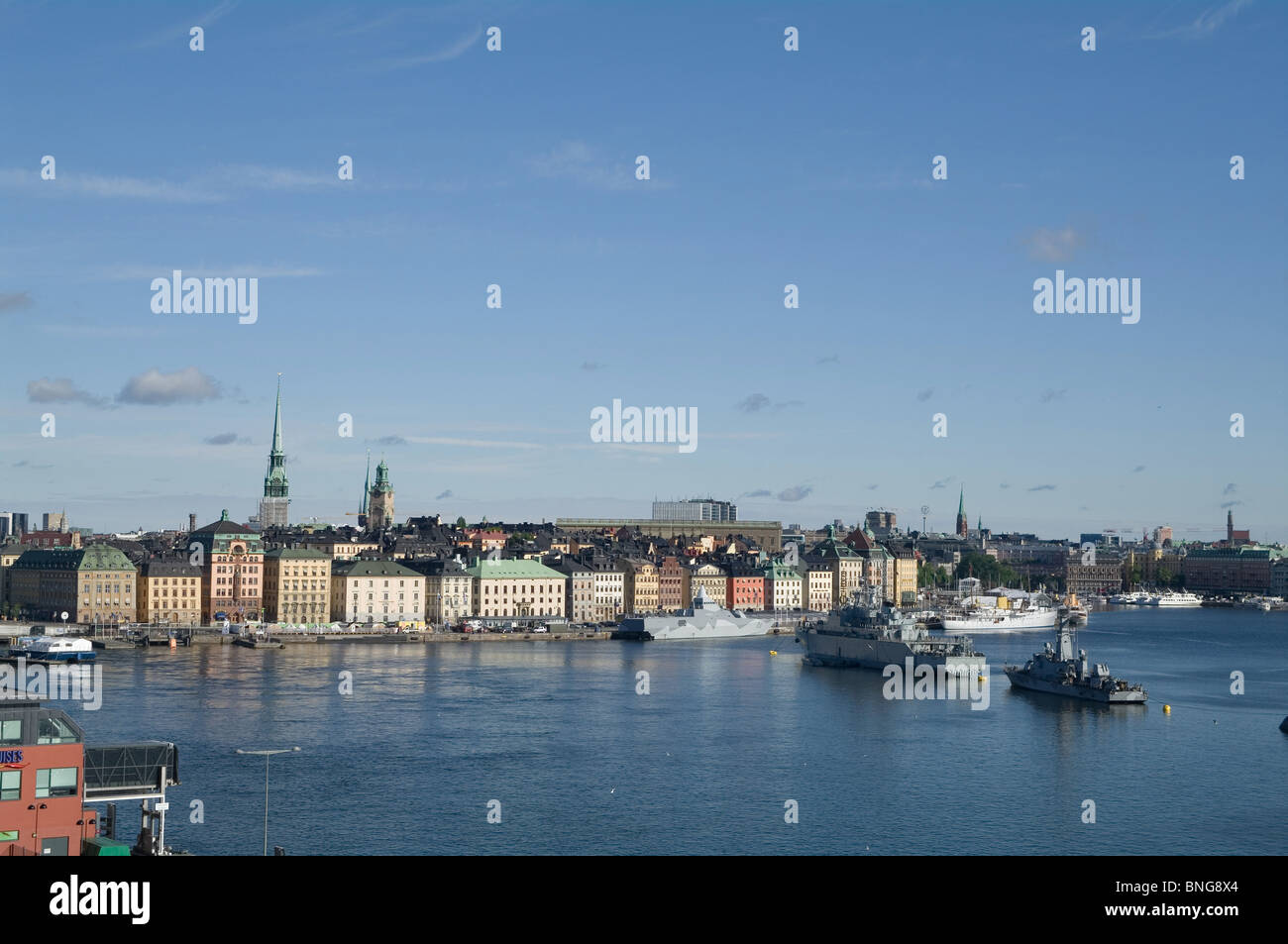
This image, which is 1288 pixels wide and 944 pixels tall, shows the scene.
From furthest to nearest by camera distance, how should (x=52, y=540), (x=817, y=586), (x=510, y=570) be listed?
(x=52, y=540) → (x=817, y=586) → (x=510, y=570)

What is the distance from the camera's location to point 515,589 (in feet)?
204

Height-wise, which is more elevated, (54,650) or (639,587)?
(639,587)

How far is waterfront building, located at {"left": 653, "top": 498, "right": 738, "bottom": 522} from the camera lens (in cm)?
12519

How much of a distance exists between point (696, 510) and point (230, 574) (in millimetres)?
72905

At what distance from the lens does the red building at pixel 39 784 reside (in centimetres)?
1094

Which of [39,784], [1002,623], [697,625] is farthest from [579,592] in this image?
[39,784]

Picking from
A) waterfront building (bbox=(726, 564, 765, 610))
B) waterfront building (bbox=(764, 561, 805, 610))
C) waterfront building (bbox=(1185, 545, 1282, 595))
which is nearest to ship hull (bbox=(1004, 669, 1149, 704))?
waterfront building (bbox=(726, 564, 765, 610))

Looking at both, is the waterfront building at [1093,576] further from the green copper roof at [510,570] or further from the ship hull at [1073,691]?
the ship hull at [1073,691]

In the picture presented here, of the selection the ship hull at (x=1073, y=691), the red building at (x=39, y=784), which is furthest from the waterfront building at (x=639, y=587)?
the red building at (x=39, y=784)

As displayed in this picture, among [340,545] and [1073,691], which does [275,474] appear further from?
[1073,691]

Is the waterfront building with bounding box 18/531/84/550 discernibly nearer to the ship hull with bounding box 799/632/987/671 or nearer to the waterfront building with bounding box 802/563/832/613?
the waterfront building with bounding box 802/563/832/613

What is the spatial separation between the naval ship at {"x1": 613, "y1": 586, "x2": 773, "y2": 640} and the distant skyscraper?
28.3 meters
